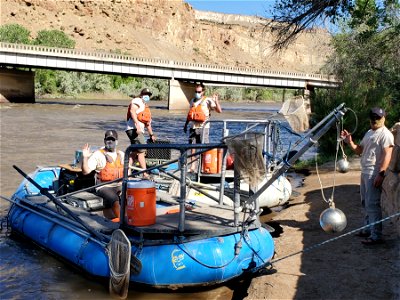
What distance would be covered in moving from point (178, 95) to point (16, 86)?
18483 mm

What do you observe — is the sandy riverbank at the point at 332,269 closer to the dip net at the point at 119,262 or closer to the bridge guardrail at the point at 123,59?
the dip net at the point at 119,262

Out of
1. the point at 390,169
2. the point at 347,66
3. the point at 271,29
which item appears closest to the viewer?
the point at 390,169

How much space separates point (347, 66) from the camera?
73.6ft

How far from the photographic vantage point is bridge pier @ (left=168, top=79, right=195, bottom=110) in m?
63.2

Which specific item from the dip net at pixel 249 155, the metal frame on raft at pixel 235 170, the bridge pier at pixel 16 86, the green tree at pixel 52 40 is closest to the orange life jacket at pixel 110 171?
the metal frame on raft at pixel 235 170

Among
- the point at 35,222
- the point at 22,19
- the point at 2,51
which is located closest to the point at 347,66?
the point at 35,222

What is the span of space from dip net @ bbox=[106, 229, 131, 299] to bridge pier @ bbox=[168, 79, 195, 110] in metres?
55.8

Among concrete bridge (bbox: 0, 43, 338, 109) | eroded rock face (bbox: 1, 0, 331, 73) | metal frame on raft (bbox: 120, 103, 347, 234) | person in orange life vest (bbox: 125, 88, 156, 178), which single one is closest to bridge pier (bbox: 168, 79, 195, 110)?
concrete bridge (bbox: 0, 43, 338, 109)

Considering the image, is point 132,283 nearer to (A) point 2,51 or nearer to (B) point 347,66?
(B) point 347,66

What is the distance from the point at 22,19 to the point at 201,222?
127 metres

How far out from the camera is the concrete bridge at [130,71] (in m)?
55.7

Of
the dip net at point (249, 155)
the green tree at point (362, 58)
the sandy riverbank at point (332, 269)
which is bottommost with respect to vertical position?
the sandy riverbank at point (332, 269)

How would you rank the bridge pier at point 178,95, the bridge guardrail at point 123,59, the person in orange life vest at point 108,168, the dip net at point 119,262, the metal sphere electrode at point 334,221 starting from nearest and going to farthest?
the metal sphere electrode at point 334,221 → the dip net at point 119,262 → the person in orange life vest at point 108,168 → the bridge guardrail at point 123,59 → the bridge pier at point 178,95

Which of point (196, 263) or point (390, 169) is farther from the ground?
point (390, 169)
